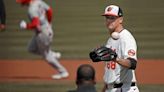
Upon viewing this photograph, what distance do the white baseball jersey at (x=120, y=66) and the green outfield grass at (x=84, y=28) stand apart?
25.8ft

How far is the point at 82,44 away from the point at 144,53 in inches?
81.1

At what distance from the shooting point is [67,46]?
15109mm

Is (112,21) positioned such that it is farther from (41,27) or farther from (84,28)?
(84,28)

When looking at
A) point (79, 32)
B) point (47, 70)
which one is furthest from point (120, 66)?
point (79, 32)

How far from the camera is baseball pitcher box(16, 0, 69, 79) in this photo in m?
10.7

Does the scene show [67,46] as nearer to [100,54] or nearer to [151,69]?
[151,69]

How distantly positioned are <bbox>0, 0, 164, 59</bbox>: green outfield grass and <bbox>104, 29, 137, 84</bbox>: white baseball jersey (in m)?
7.85

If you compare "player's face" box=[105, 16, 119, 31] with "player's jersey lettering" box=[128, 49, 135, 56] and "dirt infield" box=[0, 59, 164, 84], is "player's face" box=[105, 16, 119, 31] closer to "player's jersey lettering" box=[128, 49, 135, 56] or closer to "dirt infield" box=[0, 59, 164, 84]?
"player's jersey lettering" box=[128, 49, 135, 56]

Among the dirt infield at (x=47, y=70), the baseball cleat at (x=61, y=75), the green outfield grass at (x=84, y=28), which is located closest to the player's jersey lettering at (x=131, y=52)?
the dirt infield at (x=47, y=70)

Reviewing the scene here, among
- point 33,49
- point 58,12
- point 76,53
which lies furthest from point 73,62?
point 58,12

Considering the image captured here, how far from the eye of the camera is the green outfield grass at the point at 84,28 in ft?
48.0

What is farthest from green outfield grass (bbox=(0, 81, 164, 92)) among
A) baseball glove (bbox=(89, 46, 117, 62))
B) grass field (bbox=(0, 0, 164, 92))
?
baseball glove (bbox=(89, 46, 117, 62))

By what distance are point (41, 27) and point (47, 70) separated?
5.76ft

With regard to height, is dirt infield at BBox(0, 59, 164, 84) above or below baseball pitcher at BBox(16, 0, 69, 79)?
below
